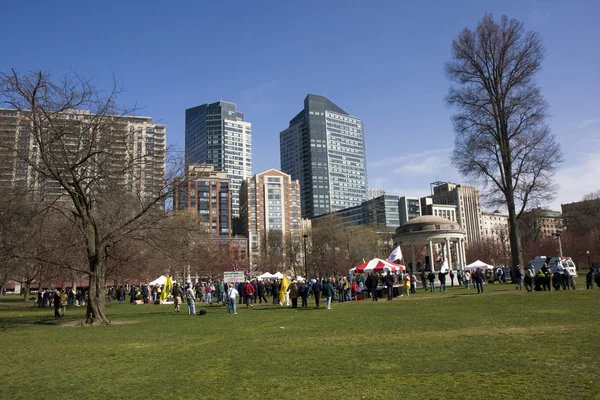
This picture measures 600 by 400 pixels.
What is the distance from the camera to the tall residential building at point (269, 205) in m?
151

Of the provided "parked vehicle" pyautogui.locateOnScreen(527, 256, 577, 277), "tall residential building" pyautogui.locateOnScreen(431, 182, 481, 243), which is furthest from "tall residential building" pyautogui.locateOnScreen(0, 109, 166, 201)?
"tall residential building" pyautogui.locateOnScreen(431, 182, 481, 243)

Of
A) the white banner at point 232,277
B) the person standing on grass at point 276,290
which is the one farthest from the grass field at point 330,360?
the white banner at point 232,277

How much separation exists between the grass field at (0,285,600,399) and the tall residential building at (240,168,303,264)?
134m

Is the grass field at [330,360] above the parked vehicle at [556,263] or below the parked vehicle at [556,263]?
below

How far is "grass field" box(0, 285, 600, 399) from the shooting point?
24.0 feet

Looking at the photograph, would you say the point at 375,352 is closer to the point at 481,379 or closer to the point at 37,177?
the point at 481,379

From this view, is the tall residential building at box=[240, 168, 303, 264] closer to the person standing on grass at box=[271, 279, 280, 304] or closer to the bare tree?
the person standing on grass at box=[271, 279, 280, 304]

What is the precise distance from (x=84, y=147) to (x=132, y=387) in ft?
46.5

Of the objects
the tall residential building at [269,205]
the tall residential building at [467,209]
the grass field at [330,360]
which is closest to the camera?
the grass field at [330,360]

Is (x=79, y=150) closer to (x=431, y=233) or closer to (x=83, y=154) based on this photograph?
(x=83, y=154)

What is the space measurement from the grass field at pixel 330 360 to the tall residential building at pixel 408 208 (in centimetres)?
16500

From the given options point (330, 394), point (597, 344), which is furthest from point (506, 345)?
point (330, 394)

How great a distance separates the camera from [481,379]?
750 centimetres

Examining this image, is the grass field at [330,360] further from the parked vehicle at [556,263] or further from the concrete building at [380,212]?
the concrete building at [380,212]
